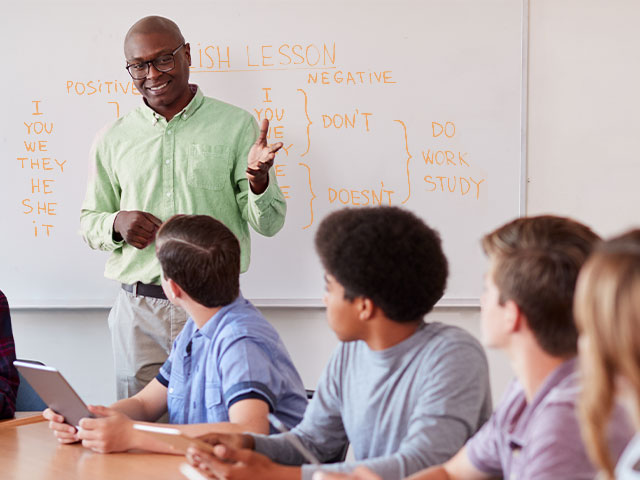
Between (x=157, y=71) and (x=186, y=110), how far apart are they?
0.57 ft

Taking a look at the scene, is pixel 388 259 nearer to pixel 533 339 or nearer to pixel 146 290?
pixel 533 339

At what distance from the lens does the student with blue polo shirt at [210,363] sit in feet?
5.75

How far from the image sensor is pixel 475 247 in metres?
3.20

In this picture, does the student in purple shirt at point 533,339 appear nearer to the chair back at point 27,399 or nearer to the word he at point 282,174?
the chair back at point 27,399

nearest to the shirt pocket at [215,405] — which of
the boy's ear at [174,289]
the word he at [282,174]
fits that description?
the boy's ear at [174,289]

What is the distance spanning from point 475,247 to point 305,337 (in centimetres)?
77

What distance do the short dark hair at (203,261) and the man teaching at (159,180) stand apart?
740mm

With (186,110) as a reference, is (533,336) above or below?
below

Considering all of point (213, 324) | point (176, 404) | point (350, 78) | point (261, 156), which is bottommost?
point (176, 404)

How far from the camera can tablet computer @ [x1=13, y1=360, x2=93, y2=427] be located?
1.75m

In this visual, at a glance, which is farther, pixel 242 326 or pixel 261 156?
pixel 261 156

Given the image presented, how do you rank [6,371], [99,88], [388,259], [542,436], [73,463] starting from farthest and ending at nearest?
[99,88] < [6,371] < [73,463] < [388,259] < [542,436]

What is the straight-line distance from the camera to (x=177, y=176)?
285cm

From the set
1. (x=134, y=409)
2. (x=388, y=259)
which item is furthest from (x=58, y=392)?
(x=388, y=259)
